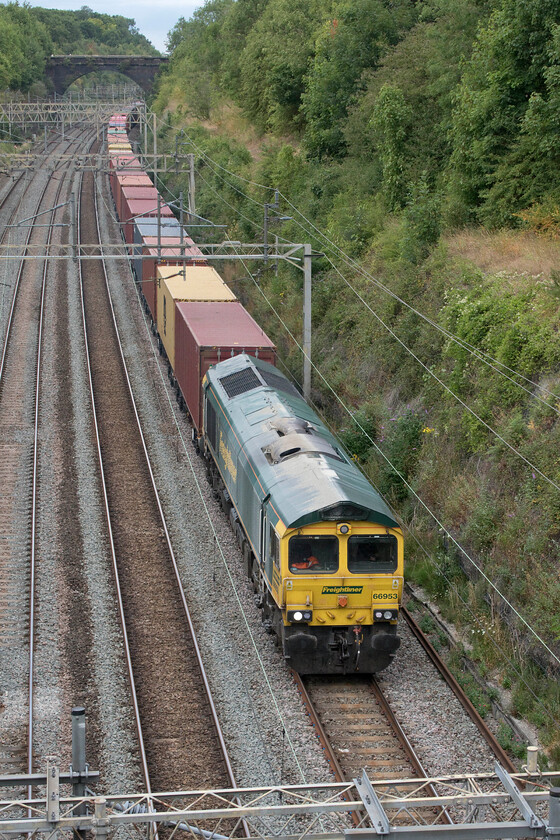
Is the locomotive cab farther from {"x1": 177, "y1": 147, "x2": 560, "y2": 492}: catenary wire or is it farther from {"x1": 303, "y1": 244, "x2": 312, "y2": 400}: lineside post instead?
{"x1": 303, "y1": 244, "x2": 312, "y2": 400}: lineside post

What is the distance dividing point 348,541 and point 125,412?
15853 mm

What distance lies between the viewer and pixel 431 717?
50.8 feet

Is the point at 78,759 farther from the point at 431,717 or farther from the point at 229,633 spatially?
the point at 229,633

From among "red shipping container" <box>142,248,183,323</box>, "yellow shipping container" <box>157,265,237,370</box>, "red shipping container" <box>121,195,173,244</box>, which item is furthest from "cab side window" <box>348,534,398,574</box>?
"red shipping container" <box>121,195,173,244</box>

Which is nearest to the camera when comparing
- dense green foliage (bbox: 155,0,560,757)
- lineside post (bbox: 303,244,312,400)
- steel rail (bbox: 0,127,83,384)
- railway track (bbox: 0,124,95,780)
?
railway track (bbox: 0,124,95,780)

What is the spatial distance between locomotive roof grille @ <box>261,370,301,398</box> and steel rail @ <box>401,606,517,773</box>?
5414mm

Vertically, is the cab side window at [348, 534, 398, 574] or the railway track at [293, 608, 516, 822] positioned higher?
the cab side window at [348, 534, 398, 574]

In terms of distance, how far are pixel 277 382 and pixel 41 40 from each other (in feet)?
385

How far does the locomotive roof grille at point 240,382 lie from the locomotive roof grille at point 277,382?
24cm

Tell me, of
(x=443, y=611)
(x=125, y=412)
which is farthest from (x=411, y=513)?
(x=125, y=412)

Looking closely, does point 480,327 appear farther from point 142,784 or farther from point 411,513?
point 142,784

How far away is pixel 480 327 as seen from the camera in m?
21.6

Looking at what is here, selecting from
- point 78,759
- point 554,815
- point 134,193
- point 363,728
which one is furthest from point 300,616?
point 134,193

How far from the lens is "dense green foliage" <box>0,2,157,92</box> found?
104 meters
